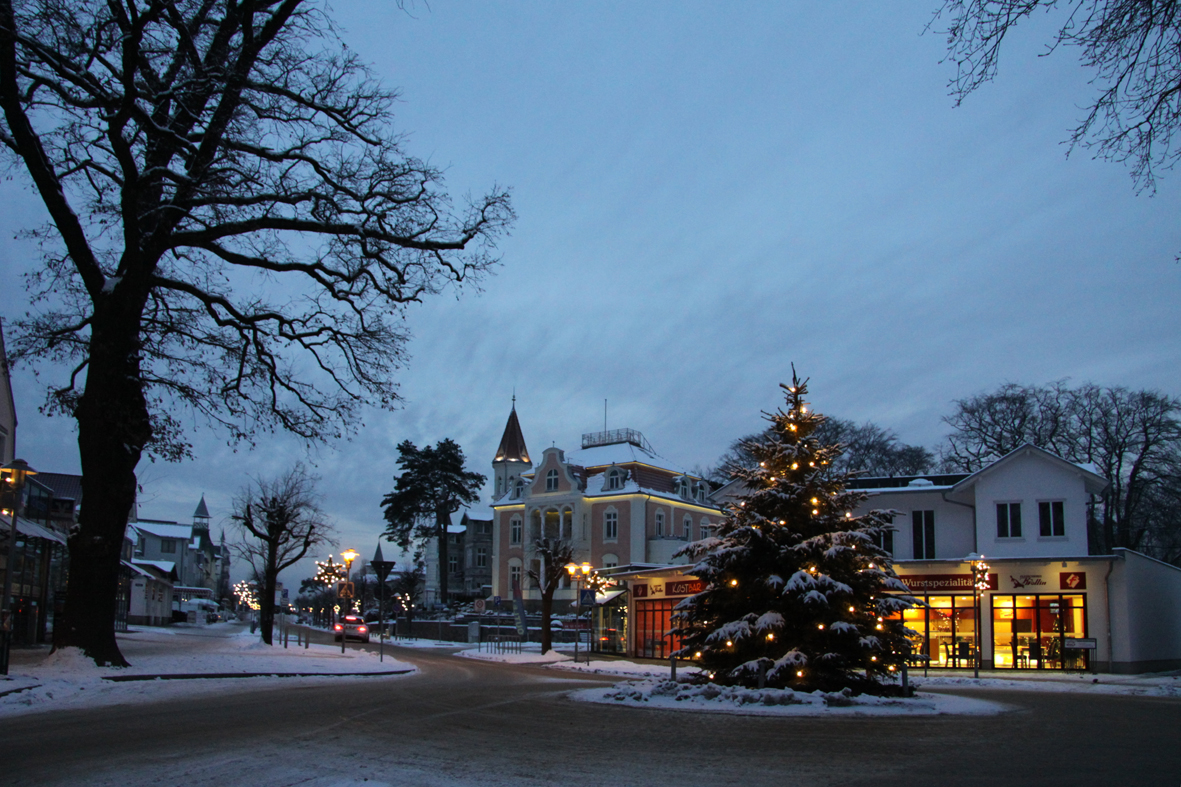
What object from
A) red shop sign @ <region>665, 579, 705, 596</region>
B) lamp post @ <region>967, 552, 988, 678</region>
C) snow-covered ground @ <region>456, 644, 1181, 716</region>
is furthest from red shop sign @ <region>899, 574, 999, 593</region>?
snow-covered ground @ <region>456, 644, 1181, 716</region>

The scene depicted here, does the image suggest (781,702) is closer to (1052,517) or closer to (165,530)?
(1052,517)

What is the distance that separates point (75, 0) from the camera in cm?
1531

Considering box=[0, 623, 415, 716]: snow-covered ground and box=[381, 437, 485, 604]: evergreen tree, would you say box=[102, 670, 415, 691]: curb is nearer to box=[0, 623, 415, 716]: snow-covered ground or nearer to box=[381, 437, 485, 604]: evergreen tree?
box=[0, 623, 415, 716]: snow-covered ground

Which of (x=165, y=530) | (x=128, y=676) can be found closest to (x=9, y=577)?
(x=128, y=676)

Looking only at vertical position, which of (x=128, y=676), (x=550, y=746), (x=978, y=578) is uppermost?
(x=978, y=578)

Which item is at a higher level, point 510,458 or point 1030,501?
point 510,458

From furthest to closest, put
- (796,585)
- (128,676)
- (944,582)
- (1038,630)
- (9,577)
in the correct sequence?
(944,582) → (1038,630) → (9,577) → (128,676) → (796,585)

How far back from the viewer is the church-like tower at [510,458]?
286ft

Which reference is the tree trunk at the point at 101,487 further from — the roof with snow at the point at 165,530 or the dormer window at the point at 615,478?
the roof with snow at the point at 165,530

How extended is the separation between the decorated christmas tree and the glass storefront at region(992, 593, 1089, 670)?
16739 millimetres

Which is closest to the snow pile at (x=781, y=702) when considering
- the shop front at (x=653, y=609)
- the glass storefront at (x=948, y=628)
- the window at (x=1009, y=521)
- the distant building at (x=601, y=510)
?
the glass storefront at (x=948, y=628)

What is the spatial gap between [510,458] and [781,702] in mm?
73398

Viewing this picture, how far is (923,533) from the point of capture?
36.5 m

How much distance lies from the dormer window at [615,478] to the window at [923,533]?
31.1 metres
